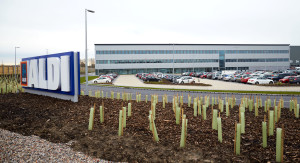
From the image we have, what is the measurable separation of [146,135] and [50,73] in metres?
8.40

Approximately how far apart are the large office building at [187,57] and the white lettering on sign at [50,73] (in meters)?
61.2

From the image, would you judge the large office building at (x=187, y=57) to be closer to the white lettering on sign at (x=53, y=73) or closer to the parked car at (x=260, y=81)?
the parked car at (x=260, y=81)

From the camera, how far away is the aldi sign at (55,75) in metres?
10.7

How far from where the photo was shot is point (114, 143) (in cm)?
533

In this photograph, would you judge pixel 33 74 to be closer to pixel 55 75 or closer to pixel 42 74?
pixel 42 74

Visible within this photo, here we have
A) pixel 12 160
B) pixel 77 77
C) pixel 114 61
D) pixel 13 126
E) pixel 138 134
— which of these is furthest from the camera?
pixel 114 61

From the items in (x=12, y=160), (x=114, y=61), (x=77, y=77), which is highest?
(x=114, y=61)

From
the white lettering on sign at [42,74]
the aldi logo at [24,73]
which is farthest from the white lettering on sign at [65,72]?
the aldi logo at [24,73]

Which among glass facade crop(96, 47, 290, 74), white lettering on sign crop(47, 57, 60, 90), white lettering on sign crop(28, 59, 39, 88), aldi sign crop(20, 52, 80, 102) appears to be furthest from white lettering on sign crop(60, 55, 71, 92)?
glass facade crop(96, 47, 290, 74)

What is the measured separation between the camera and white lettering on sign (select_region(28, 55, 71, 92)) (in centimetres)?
1081

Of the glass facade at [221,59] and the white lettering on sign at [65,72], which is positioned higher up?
the glass facade at [221,59]

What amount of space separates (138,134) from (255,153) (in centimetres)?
294

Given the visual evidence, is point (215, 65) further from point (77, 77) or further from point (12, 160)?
point (12, 160)

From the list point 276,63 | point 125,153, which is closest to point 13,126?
point 125,153
